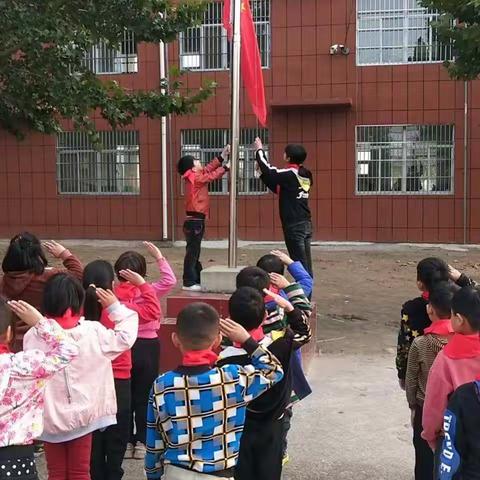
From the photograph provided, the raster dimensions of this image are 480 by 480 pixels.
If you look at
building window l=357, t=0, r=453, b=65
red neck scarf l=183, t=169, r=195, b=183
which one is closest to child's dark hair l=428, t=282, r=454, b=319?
red neck scarf l=183, t=169, r=195, b=183

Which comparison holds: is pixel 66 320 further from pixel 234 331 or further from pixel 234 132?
pixel 234 132

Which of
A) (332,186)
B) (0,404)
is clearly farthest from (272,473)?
(332,186)

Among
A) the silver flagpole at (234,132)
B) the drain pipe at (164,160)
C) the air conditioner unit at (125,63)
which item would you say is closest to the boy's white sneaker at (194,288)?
the silver flagpole at (234,132)

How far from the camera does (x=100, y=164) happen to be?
54.9 feet

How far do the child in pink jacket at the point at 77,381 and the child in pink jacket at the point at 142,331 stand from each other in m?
0.81

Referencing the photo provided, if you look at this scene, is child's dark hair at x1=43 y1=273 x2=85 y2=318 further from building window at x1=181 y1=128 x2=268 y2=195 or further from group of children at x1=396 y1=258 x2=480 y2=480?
building window at x1=181 y1=128 x2=268 y2=195

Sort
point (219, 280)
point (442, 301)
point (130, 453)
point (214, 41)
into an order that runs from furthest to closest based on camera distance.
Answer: point (214, 41), point (219, 280), point (130, 453), point (442, 301)

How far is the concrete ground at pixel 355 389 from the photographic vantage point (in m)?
4.07

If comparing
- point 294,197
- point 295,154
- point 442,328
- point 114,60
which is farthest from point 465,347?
point 114,60

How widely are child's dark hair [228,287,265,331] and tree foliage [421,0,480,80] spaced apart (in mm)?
5804

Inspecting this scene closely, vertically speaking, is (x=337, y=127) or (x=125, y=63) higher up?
(x=125, y=63)

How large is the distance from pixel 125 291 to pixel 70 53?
482cm

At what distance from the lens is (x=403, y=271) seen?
1180 cm

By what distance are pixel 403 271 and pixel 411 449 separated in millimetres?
7764
